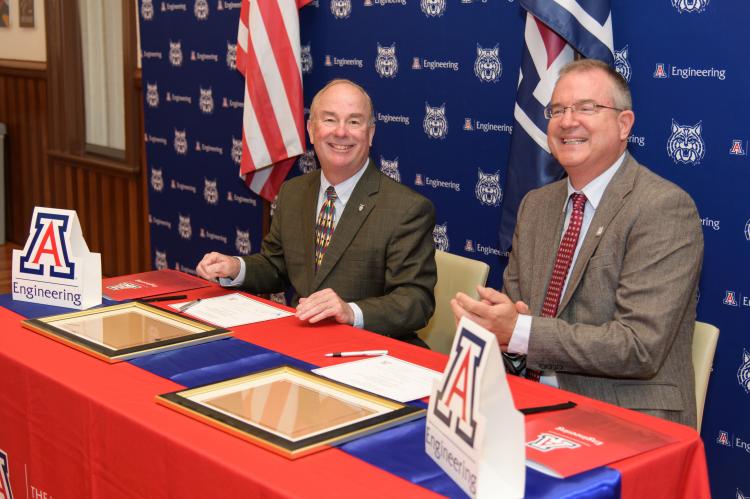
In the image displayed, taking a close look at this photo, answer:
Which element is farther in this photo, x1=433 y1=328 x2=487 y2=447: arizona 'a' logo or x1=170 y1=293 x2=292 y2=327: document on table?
x1=170 y1=293 x2=292 y2=327: document on table

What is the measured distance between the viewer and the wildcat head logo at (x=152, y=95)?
234 inches

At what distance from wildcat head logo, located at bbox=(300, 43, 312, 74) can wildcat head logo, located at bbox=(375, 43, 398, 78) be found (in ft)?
1.68

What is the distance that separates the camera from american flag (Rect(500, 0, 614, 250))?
10.8ft

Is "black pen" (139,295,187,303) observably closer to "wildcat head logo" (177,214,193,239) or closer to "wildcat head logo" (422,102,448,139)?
"wildcat head logo" (422,102,448,139)

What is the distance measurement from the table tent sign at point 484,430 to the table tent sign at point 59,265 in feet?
4.90

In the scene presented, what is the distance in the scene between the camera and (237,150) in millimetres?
5320

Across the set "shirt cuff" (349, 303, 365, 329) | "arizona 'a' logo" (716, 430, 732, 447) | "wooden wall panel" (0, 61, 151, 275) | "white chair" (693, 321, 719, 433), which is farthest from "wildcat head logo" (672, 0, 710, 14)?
"wooden wall panel" (0, 61, 151, 275)

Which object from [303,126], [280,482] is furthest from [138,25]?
[280,482]

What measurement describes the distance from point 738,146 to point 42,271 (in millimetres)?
2265

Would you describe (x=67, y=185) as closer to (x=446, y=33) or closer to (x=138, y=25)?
(x=138, y=25)

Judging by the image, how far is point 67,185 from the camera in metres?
7.10

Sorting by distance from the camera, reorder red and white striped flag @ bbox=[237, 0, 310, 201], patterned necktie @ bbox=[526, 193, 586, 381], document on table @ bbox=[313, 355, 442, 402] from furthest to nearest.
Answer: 1. red and white striped flag @ bbox=[237, 0, 310, 201]
2. patterned necktie @ bbox=[526, 193, 586, 381]
3. document on table @ bbox=[313, 355, 442, 402]

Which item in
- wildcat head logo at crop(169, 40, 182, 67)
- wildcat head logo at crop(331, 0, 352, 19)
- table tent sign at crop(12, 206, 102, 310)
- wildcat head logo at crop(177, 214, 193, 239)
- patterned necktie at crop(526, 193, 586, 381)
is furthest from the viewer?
wildcat head logo at crop(177, 214, 193, 239)

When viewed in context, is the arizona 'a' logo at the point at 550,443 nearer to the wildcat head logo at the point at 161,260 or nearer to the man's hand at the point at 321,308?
the man's hand at the point at 321,308
